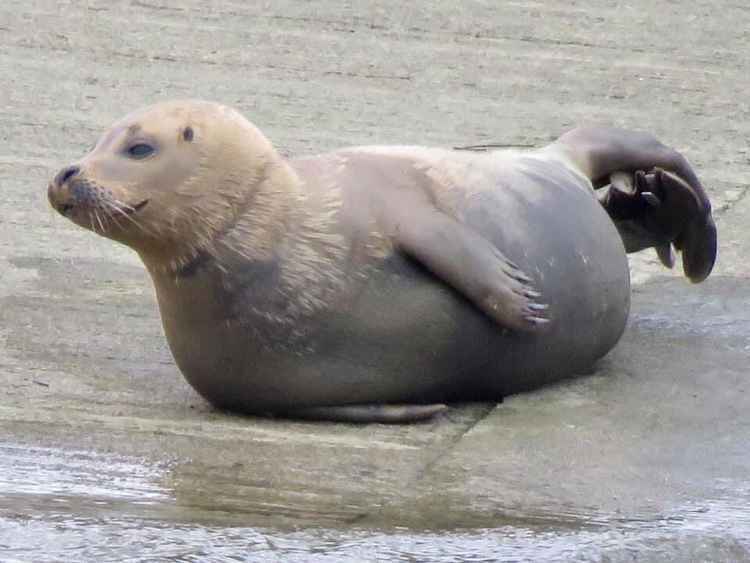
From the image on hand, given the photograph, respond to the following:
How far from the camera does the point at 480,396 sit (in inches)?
209

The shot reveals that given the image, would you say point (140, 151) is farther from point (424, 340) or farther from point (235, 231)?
point (424, 340)

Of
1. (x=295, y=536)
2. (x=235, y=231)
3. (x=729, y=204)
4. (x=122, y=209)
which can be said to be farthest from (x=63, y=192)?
(x=729, y=204)

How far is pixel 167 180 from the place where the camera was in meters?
4.90

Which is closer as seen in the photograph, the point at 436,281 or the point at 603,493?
the point at 603,493

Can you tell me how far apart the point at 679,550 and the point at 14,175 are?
446 centimetres

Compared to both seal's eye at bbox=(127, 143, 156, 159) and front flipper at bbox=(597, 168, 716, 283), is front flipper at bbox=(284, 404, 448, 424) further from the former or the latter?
front flipper at bbox=(597, 168, 716, 283)

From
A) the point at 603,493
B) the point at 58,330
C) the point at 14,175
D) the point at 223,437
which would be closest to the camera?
the point at 603,493

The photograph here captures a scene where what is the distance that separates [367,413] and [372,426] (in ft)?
0.14

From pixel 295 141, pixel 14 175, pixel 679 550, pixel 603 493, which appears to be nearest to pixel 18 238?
pixel 14 175

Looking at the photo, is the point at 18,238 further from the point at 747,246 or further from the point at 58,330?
the point at 747,246

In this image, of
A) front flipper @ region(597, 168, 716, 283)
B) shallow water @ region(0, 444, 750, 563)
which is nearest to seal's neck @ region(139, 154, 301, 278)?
shallow water @ region(0, 444, 750, 563)

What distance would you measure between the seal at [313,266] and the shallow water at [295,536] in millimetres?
779

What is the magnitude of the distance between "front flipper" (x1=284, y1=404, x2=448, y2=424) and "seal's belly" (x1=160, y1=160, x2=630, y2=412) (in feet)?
0.08

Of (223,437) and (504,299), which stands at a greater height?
(504,299)
